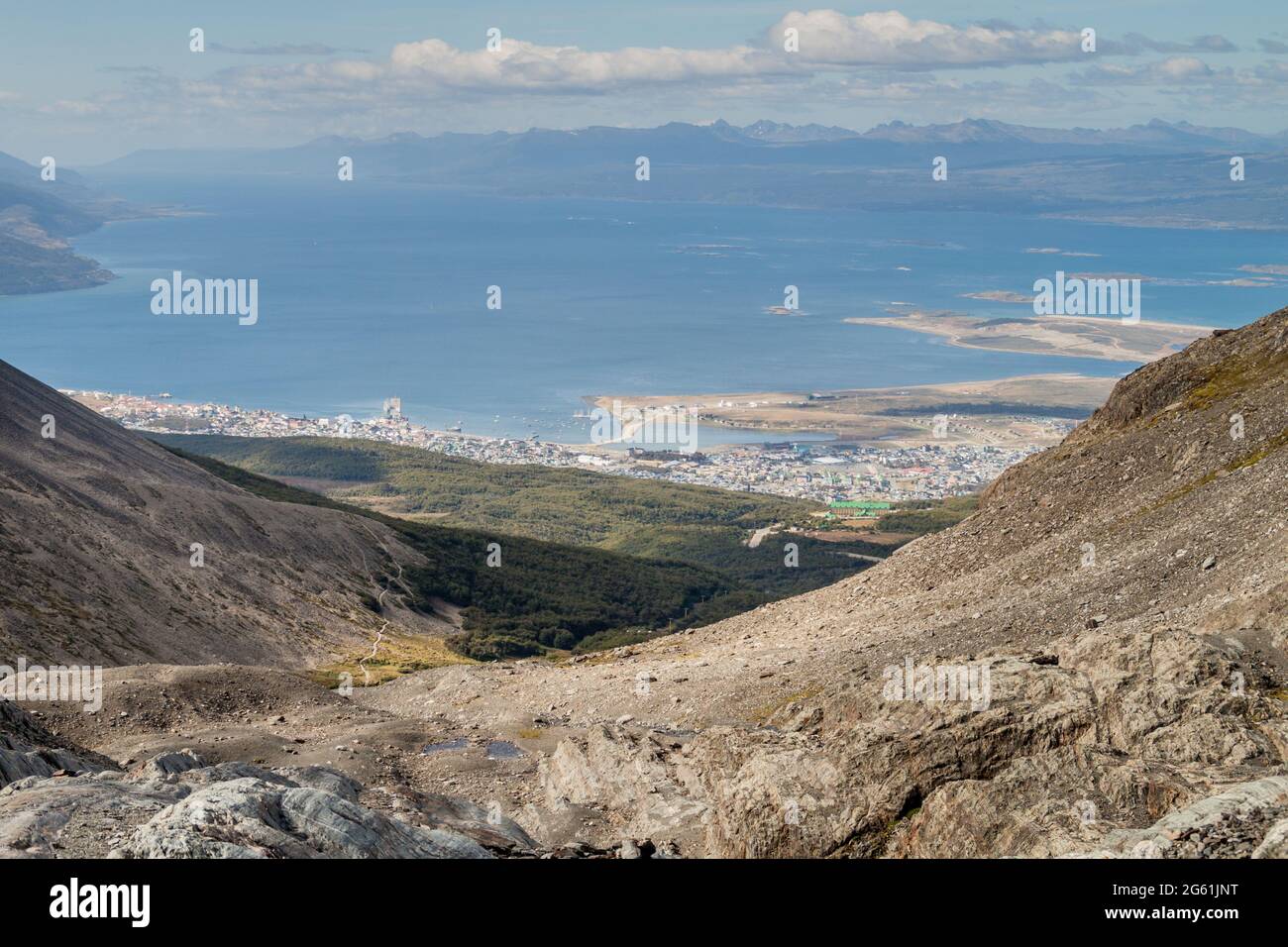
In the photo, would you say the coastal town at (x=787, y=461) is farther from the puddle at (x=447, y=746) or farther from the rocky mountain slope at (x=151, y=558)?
the puddle at (x=447, y=746)

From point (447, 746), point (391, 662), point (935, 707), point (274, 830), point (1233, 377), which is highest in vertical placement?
point (1233, 377)

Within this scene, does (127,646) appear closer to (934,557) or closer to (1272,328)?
(934,557)

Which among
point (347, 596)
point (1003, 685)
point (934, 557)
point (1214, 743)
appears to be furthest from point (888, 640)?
point (347, 596)

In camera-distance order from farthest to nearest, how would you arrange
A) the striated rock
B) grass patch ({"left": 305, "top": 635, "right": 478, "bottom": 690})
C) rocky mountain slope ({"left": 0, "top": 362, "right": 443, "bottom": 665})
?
grass patch ({"left": 305, "top": 635, "right": 478, "bottom": 690}) → rocky mountain slope ({"left": 0, "top": 362, "right": 443, "bottom": 665}) → the striated rock

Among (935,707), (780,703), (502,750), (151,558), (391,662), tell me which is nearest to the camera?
(935,707)

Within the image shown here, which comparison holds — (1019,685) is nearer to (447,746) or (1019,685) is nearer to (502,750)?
(502,750)

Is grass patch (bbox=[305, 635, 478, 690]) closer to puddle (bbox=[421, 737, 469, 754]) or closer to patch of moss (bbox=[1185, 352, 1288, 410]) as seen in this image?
puddle (bbox=[421, 737, 469, 754])

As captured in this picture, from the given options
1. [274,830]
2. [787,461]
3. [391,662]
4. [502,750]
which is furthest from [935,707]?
[787,461]

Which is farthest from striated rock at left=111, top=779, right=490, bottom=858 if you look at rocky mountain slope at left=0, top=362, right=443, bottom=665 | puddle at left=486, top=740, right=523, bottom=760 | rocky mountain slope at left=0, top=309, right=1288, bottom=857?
rocky mountain slope at left=0, top=362, right=443, bottom=665
